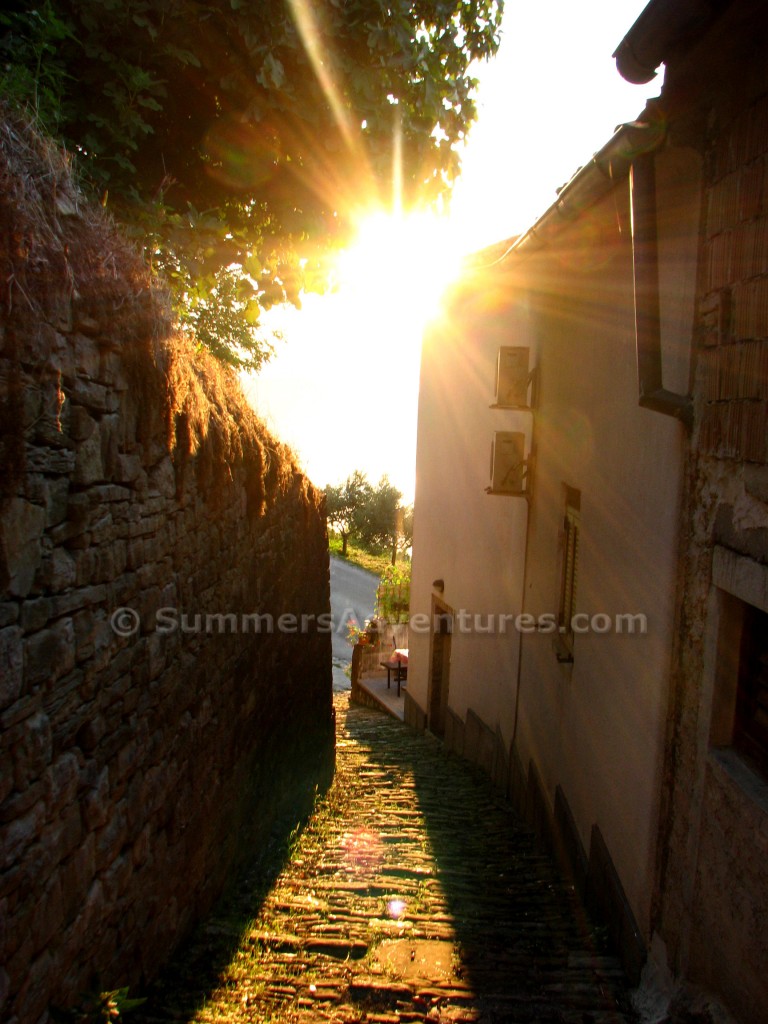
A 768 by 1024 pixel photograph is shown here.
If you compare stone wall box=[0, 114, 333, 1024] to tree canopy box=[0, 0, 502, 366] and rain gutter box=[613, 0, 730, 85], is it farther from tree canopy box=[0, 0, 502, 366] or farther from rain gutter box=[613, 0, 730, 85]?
rain gutter box=[613, 0, 730, 85]

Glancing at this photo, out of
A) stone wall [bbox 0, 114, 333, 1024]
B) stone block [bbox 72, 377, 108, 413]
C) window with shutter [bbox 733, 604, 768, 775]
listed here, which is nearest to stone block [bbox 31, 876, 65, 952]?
stone wall [bbox 0, 114, 333, 1024]

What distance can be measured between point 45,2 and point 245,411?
2.54m

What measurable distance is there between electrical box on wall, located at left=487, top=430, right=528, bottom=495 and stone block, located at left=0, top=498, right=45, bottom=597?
19.1ft

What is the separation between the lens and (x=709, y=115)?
3361mm

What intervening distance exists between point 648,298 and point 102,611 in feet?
9.28

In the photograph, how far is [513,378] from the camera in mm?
7793

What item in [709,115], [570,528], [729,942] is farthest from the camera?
[570,528]

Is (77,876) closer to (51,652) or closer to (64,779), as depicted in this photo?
(64,779)

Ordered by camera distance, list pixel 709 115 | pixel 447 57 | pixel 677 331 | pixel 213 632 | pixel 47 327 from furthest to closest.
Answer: pixel 447 57 < pixel 213 632 < pixel 677 331 < pixel 709 115 < pixel 47 327

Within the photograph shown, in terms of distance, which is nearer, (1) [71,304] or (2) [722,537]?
(1) [71,304]

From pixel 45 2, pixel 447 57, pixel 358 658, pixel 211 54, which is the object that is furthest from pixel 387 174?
pixel 358 658

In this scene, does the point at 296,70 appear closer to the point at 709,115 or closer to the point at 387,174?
the point at 387,174

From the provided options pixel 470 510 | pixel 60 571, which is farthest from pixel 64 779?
pixel 470 510

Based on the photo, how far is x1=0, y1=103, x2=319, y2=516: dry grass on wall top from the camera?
94.4 inches
